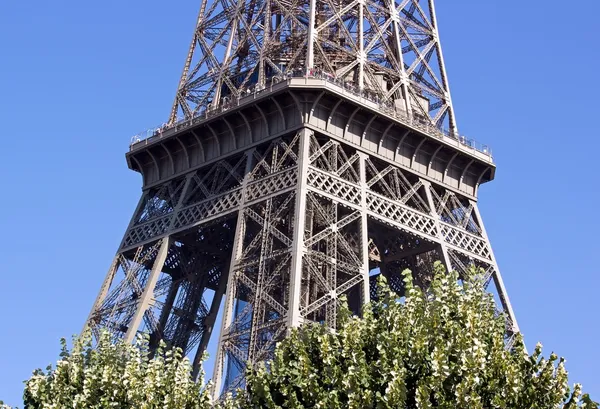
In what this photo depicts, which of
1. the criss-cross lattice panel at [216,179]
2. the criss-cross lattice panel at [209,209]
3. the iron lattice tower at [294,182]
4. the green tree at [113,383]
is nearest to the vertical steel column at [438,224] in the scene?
the iron lattice tower at [294,182]

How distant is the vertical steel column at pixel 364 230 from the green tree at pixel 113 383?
45.5ft

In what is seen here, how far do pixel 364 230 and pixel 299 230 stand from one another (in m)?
3.79

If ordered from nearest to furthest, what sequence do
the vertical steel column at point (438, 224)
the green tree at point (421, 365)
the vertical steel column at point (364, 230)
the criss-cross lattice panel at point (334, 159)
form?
1. the green tree at point (421, 365)
2. the vertical steel column at point (364, 230)
3. the criss-cross lattice panel at point (334, 159)
4. the vertical steel column at point (438, 224)

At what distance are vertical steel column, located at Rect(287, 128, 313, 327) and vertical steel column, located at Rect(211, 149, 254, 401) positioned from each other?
10.2 ft

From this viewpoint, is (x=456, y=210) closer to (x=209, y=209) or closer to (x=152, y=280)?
(x=209, y=209)

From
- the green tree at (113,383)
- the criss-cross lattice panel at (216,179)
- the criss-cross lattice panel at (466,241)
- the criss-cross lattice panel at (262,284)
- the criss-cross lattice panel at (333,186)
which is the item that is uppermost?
the criss-cross lattice panel at (216,179)

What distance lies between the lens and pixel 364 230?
189 ft

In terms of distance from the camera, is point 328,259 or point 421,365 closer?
point 421,365

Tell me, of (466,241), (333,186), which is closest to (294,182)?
(333,186)

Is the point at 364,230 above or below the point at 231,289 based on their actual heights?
above

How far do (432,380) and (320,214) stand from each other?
2430 centimetres

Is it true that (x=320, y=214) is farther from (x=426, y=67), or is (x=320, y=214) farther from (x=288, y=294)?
(x=426, y=67)

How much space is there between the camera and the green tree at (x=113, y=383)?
1518 inches

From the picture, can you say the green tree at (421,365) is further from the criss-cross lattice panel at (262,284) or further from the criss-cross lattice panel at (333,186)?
the criss-cross lattice panel at (333,186)
